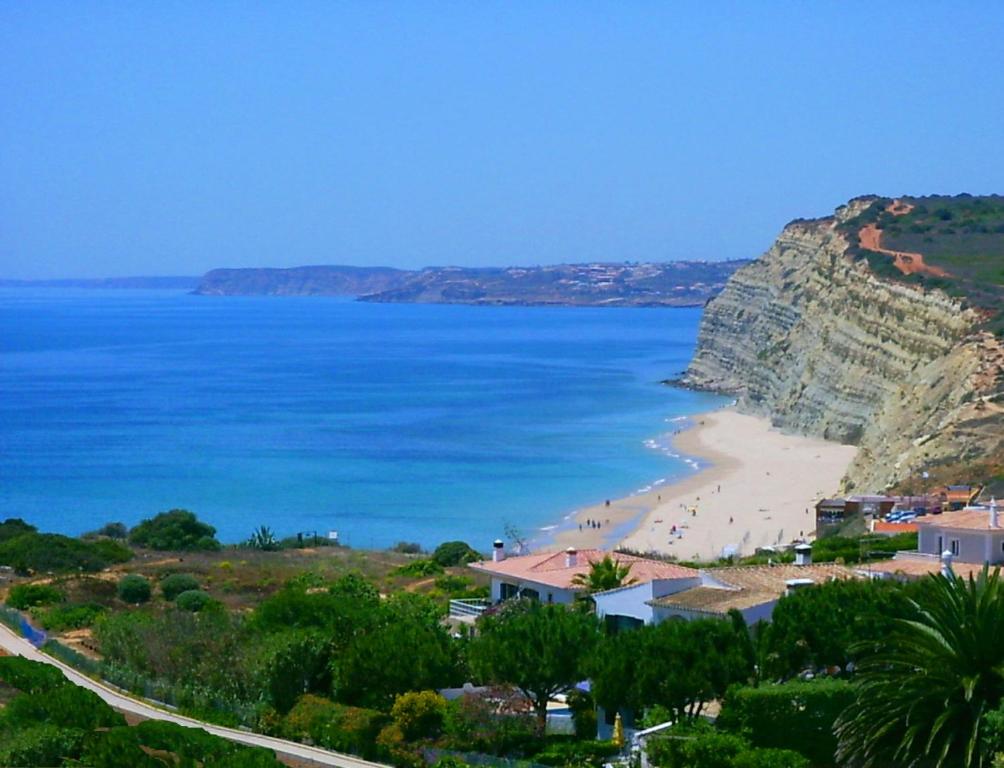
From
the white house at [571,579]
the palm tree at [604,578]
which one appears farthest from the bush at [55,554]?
the palm tree at [604,578]

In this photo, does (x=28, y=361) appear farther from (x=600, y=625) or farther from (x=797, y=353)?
(x=600, y=625)

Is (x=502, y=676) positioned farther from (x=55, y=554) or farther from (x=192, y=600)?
(x=55, y=554)

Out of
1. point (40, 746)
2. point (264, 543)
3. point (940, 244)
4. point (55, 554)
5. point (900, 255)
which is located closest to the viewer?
point (40, 746)

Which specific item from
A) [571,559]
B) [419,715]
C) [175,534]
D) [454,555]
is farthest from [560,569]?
[175,534]

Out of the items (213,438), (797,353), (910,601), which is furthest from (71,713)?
(797,353)

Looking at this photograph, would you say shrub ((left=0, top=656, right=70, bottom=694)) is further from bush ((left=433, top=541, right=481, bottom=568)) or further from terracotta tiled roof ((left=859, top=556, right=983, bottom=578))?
bush ((left=433, top=541, right=481, bottom=568))

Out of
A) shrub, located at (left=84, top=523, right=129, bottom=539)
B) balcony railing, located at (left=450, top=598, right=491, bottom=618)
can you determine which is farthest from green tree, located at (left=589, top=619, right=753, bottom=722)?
shrub, located at (left=84, top=523, right=129, bottom=539)
